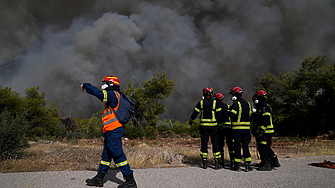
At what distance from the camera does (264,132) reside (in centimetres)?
585

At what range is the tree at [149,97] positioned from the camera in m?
27.2

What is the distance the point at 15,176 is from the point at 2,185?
0.48 meters

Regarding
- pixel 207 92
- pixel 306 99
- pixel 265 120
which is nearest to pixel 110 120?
pixel 207 92

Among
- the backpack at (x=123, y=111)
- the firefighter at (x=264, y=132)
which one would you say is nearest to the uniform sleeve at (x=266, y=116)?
the firefighter at (x=264, y=132)

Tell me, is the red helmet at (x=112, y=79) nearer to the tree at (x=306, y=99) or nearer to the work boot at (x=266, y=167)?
the work boot at (x=266, y=167)

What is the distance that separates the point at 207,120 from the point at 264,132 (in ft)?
5.44

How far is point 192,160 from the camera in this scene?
7.16 meters

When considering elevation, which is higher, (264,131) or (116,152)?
(264,131)

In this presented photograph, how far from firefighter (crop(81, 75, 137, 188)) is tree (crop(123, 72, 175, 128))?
22.6m

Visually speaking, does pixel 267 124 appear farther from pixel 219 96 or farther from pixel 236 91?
pixel 219 96

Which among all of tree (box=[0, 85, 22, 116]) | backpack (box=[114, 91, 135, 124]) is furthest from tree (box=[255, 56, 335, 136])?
tree (box=[0, 85, 22, 116])

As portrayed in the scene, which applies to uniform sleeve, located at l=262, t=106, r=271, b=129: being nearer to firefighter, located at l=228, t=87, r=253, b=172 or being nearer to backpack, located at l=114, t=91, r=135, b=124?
firefighter, located at l=228, t=87, r=253, b=172

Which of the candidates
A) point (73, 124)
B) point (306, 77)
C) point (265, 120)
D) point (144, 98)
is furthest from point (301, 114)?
point (73, 124)

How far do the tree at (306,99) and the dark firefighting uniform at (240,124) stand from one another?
1883 cm
